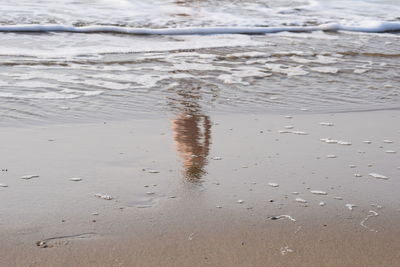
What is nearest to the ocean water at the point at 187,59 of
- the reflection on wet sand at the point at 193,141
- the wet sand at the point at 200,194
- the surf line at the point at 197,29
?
the surf line at the point at 197,29

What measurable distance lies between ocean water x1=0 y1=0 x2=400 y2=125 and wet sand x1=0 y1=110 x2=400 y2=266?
2.10 ft

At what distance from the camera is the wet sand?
290 cm

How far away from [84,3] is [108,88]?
22.4 feet

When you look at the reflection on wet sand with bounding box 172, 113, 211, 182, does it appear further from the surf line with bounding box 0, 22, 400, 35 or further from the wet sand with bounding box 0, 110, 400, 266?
the surf line with bounding box 0, 22, 400, 35

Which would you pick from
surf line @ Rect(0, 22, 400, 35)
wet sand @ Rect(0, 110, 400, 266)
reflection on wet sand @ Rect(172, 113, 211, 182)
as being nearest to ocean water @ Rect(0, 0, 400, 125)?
surf line @ Rect(0, 22, 400, 35)

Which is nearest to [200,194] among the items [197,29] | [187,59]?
[187,59]

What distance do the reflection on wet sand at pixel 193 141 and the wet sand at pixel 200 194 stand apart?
12mm

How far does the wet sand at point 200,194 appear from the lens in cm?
290

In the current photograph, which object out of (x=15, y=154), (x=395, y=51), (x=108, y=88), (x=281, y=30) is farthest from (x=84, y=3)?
(x=15, y=154)

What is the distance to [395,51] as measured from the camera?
9078mm

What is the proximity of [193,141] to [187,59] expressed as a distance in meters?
3.40

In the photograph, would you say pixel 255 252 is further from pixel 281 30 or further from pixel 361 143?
→ pixel 281 30

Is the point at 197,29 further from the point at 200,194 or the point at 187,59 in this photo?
the point at 200,194

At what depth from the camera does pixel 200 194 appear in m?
3.58
